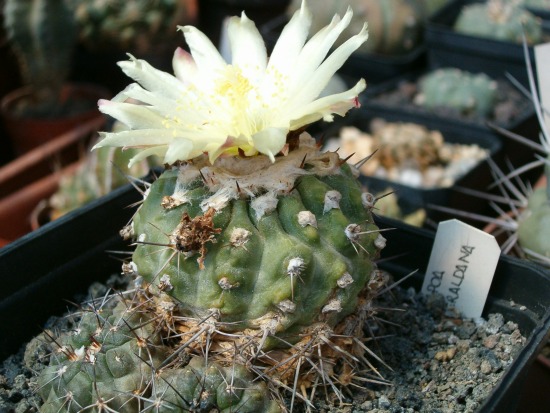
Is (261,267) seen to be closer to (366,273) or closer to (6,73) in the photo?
(366,273)

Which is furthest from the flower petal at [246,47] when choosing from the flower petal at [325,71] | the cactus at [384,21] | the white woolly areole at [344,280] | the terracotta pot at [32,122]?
the cactus at [384,21]

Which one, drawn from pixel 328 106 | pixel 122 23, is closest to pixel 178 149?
pixel 328 106

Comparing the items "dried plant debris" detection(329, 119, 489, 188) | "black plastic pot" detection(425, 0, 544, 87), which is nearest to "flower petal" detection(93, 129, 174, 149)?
"dried plant debris" detection(329, 119, 489, 188)

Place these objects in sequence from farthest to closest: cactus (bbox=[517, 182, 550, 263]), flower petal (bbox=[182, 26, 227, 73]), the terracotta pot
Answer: the terracotta pot < cactus (bbox=[517, 182, 550, 263]) < flower petal (bbox=[182, 26, 227, 73])

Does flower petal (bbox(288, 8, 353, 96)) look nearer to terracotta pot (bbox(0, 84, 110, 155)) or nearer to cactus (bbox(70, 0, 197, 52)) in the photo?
terracotta pot (bbox(0, 84, 110, 155))

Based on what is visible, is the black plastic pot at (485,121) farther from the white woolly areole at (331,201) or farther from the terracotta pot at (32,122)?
the white woolly areole at (331,201)

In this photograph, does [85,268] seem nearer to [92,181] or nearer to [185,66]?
[185,66]
